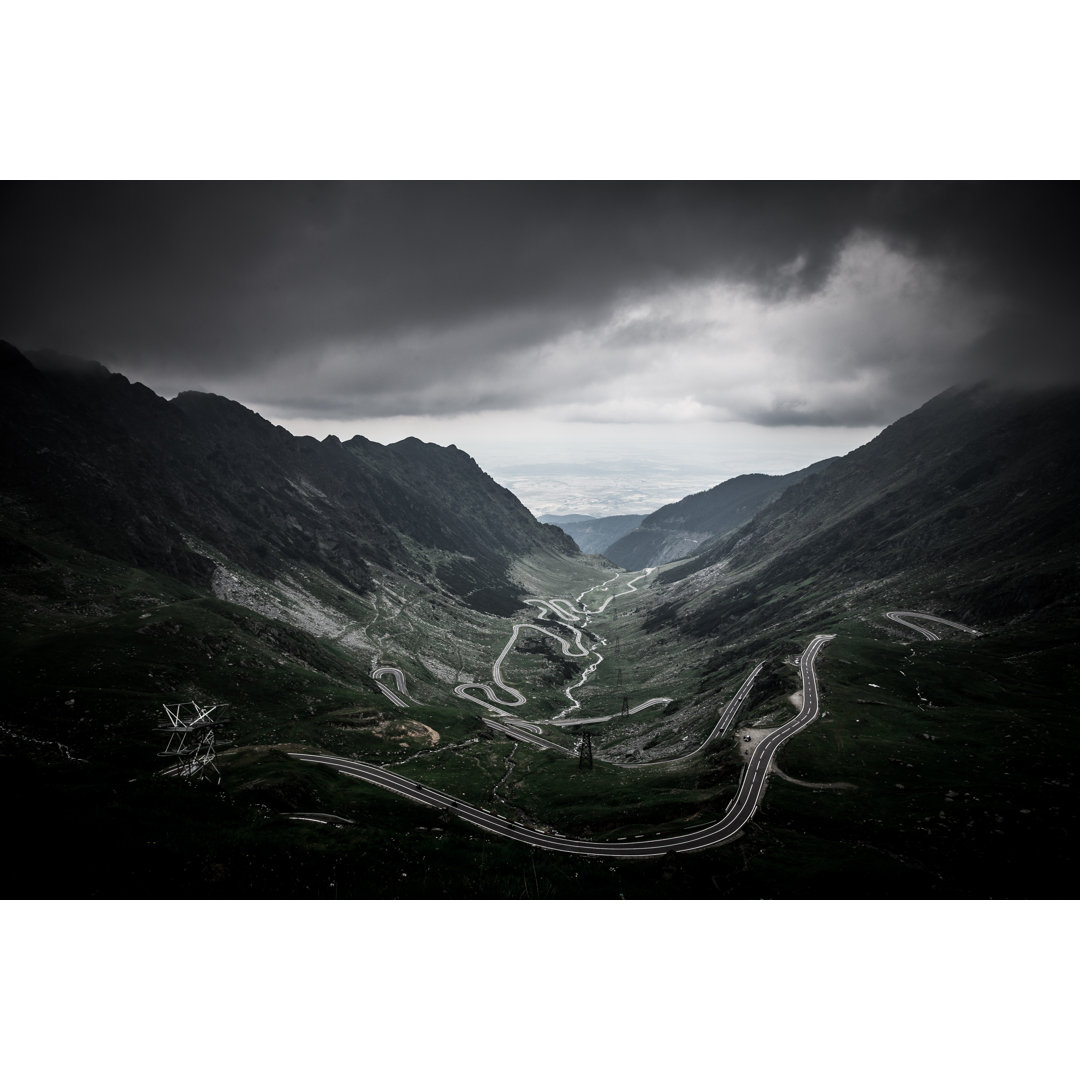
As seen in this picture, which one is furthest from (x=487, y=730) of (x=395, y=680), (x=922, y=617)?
(x=922, y=617)

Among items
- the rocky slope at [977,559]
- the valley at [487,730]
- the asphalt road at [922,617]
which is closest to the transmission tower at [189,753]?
the valley at [487,730]

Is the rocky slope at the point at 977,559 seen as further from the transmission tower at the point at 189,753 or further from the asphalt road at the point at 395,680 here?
the transmission tower at the point at 189,753

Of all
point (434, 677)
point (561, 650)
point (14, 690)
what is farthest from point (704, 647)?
point (14, 690)

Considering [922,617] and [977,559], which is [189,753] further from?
[977,559]

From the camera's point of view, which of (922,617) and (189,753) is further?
(922,617)

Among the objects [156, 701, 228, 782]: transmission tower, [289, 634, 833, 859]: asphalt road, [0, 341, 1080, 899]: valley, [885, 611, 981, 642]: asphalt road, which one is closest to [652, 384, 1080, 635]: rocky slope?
[0, 341, 1080, 899]: valley

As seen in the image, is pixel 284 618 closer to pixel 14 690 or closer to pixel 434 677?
pixel 434 677

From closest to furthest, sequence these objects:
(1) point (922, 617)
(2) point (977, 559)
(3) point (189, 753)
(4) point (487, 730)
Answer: (3) point (189, 753) < (4) point (487, 730) < (1) point (922, 617) < (2) point (977, 559)
